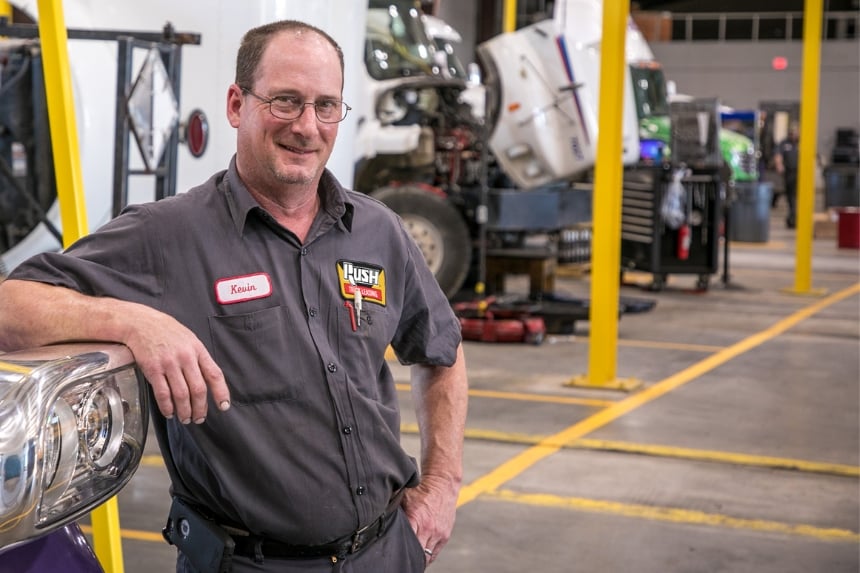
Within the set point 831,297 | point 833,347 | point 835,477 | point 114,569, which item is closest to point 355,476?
point 114,569

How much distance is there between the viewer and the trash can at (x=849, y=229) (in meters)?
21.0

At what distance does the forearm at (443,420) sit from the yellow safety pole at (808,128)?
1202cm

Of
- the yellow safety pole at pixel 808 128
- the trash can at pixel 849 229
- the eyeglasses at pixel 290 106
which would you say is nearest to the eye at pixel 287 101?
the eyeglasses at pixel 290 106

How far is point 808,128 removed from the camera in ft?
46.0

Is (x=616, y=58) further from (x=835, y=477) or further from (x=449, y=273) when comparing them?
(x=449, y=273)

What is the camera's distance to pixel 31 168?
7.29 m

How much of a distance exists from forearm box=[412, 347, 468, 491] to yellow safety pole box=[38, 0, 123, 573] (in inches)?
49.3

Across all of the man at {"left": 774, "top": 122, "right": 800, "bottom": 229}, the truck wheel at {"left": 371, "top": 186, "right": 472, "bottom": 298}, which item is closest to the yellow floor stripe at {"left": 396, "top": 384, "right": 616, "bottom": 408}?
the truck wheel at {"left": 371, "top": 186, "right": 472, "bottom": 298}

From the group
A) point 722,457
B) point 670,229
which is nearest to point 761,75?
point 670,229

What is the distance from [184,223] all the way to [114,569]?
1784 mm

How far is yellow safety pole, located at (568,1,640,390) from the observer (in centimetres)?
802

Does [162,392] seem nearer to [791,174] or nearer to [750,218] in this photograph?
[750,218]

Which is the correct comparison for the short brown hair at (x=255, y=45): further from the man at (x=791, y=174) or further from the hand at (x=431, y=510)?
the man at (x=791, y=174)

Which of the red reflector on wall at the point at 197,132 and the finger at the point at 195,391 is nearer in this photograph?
the finger at the point at 195,391
